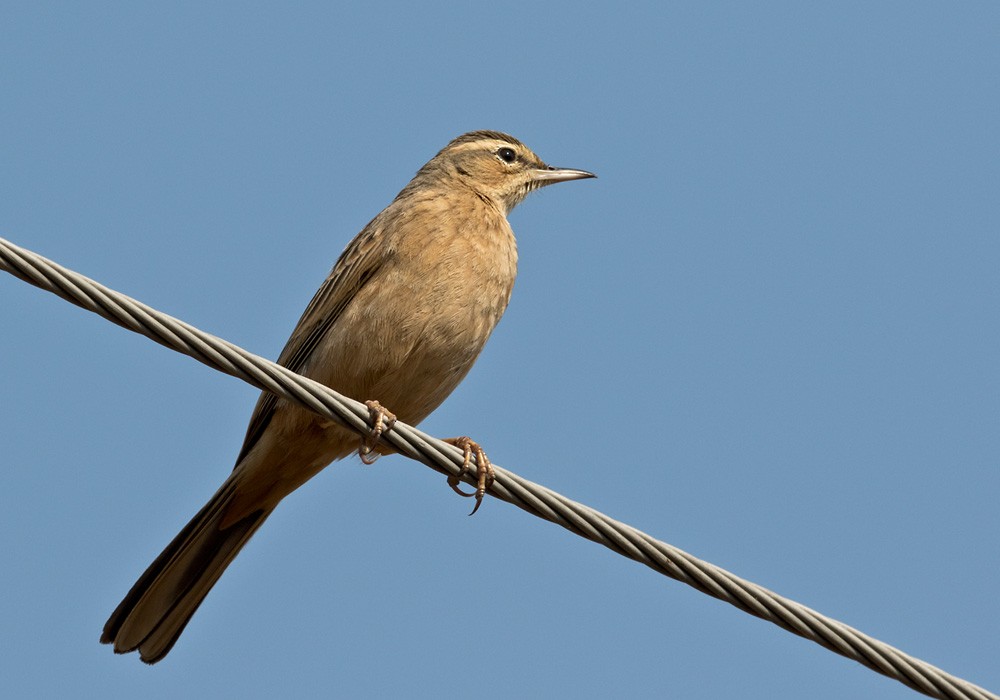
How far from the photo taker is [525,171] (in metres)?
9.53

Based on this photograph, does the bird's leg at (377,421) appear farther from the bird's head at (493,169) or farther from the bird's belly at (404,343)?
the bird's head at (493,169)

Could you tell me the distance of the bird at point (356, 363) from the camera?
7309 millimetres

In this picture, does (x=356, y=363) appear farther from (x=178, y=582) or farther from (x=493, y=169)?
(x=493, y=169)

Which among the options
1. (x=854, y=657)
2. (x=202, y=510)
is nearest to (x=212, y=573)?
(x=202, y=510)

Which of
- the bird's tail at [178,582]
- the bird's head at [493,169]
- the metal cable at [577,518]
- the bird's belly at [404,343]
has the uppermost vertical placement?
the bird's head at [493,169]

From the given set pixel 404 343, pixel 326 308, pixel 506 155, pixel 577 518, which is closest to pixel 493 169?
pixel 506 155

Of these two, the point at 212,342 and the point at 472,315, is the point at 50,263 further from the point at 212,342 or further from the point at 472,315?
the point at 472,315

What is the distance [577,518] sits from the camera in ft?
16.6

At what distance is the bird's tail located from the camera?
7.31 meters

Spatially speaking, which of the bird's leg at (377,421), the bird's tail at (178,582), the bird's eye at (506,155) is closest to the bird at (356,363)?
the bird's tail at (178,582)

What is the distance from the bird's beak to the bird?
157 centimetres

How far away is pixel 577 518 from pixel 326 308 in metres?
3.22

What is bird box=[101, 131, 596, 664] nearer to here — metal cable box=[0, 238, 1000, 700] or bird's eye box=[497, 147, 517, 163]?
bird's eye box=[497, 147, 517, 163]

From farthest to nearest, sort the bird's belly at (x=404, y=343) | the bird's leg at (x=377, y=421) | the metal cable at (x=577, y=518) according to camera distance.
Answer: the bird's belly at (x=404, y=343), the bird's leg at (x=377, y=421), the metal cable at (x=577, y=518)
